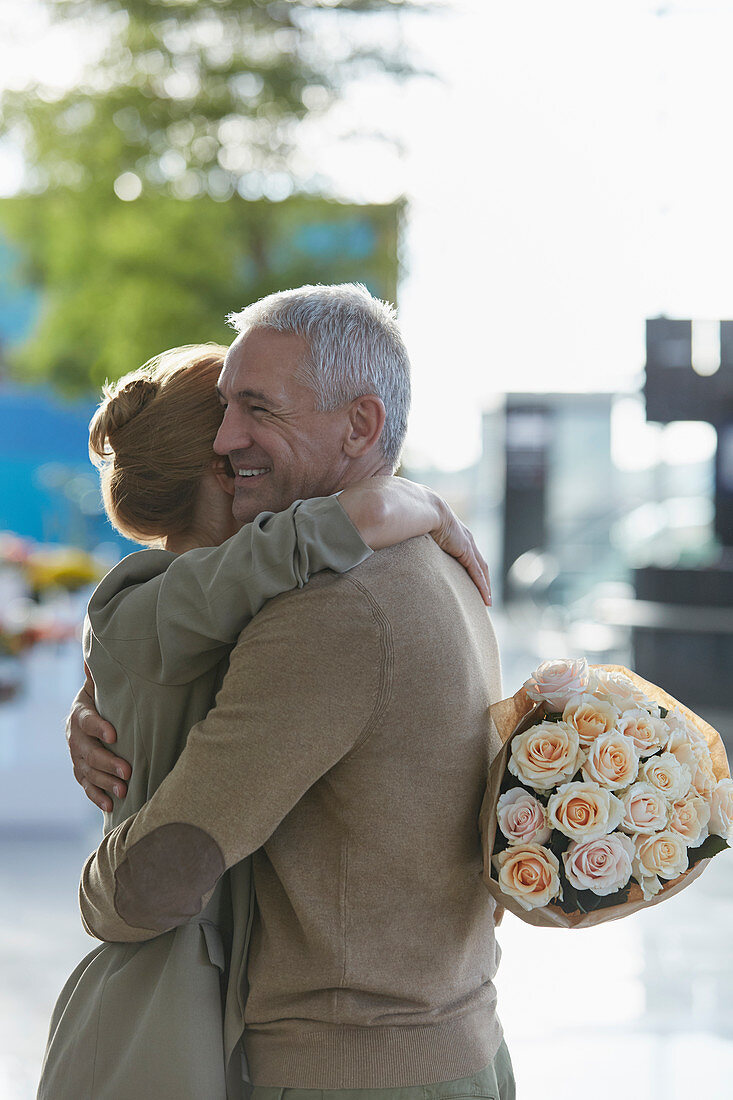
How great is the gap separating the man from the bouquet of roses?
6 cm

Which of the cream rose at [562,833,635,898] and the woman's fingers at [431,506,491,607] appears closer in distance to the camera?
the cream rose at [562,833,635,898]

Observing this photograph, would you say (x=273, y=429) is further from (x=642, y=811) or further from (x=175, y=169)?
(x=175, y=169)

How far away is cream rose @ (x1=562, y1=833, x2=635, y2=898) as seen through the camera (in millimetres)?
1269

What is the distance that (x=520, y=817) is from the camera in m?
1.28

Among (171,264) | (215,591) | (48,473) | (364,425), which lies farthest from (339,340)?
(48,473)

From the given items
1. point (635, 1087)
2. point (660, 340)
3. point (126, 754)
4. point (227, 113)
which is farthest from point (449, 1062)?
point (227, 113)

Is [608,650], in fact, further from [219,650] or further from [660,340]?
[219,650]

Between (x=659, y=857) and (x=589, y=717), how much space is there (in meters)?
0.17

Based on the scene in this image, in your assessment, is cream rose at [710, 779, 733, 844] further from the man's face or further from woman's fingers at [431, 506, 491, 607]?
the man's face

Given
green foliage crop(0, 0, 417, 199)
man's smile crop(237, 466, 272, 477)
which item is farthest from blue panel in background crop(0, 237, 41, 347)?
man's smile crop(237, 466, 272, 477)

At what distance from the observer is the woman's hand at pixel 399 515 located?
1.26 m

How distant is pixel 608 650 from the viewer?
837 cm

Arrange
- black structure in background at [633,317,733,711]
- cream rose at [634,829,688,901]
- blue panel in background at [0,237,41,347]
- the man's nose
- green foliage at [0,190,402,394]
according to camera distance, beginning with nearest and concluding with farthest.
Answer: cream rose at [634,829,688,901]
the man's nose
black structure in background at [633,317,733,711]
green foliage at [0,190,402,394]
blue panel in background at [0,237,41,347]

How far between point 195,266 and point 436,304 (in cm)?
291
